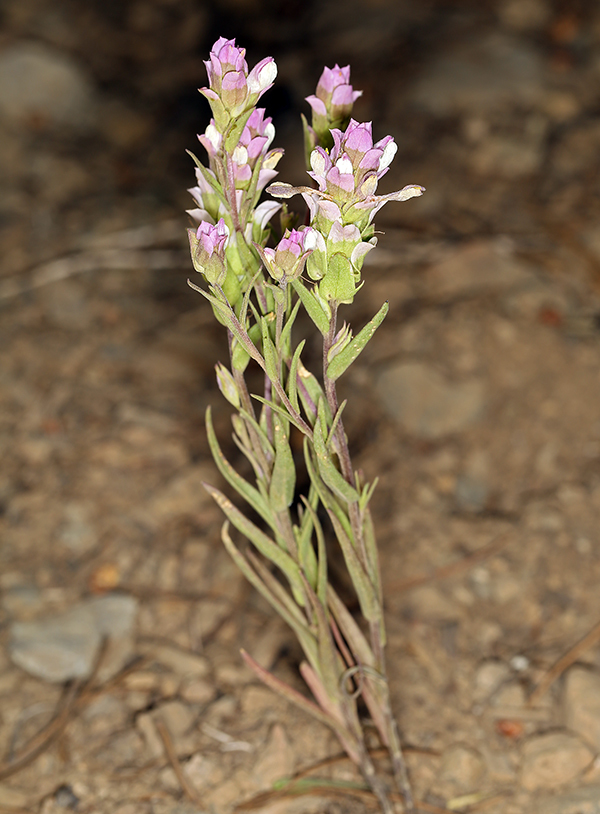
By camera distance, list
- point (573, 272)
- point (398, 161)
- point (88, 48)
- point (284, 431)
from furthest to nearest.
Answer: point (88, 48) < point (398, 161) < point (573, 272) < point (284, 431)

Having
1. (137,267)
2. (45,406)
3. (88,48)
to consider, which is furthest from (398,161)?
(88,48)

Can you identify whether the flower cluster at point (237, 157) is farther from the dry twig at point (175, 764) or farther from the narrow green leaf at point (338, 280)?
the dry twig at point (175, 764)

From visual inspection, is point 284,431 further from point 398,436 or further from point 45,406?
point 45,406

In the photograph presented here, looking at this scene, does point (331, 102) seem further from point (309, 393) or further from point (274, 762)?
point (274, 762)

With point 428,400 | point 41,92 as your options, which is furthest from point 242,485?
point 41,92

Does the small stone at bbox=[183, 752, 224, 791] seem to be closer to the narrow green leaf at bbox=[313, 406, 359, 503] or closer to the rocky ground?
the rocky ground

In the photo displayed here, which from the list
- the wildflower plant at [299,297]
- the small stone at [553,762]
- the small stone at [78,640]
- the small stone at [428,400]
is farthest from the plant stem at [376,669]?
the small stone at [428,400]
